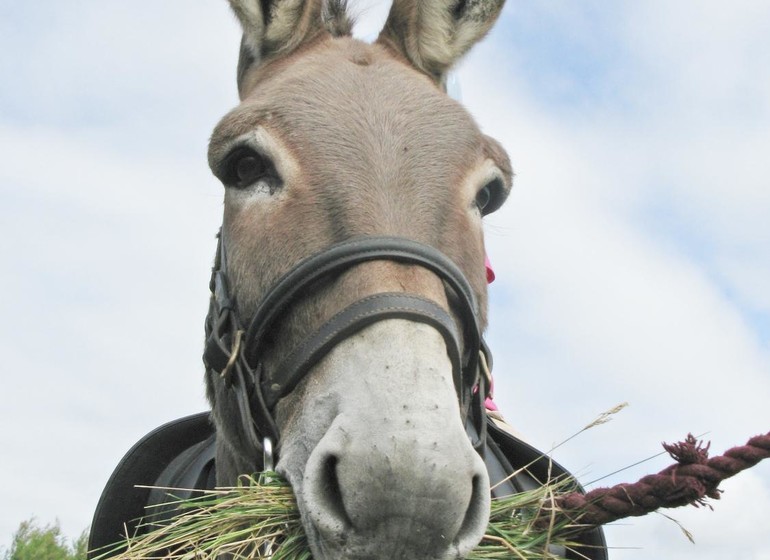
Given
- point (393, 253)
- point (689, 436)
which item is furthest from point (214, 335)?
point (689, 436)

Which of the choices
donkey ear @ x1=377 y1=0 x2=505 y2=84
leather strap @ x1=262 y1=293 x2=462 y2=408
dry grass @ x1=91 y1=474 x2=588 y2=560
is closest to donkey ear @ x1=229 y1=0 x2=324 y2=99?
donkey ear @ x1=377 y1=0 x2=505 y2=84

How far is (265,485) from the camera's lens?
252cm

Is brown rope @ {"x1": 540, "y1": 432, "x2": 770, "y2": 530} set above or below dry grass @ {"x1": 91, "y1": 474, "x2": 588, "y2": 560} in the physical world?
below

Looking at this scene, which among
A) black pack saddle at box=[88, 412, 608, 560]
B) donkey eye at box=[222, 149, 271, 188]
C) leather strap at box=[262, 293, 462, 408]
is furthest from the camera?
black pack saddle at box=[88, 412, 608, 560]

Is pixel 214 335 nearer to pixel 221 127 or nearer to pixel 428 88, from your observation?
pixel 221 127

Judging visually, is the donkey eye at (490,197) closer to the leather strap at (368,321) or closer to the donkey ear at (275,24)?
the leather strap at (368,321)

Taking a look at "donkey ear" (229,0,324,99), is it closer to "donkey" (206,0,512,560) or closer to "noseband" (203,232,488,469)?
"donkey" (206,0,512,560)

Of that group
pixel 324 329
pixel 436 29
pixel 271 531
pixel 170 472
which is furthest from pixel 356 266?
pixel 170 472

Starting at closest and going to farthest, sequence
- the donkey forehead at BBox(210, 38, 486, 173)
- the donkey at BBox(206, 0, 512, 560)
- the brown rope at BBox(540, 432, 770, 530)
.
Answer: the donkey at BBox(206, 0, 512, 560)
the brown rope at BBox(540, 432, 770, 530)
the donkey forehead at BBox(210, 38, 486, 173)

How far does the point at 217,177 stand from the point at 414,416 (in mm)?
1590

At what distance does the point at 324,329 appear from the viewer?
8.07 ft

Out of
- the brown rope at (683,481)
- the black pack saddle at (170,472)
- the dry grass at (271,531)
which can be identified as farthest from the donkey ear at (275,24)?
the brown rope at (683,481)

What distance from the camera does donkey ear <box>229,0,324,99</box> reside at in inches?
155

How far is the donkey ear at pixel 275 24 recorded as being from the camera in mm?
3926
